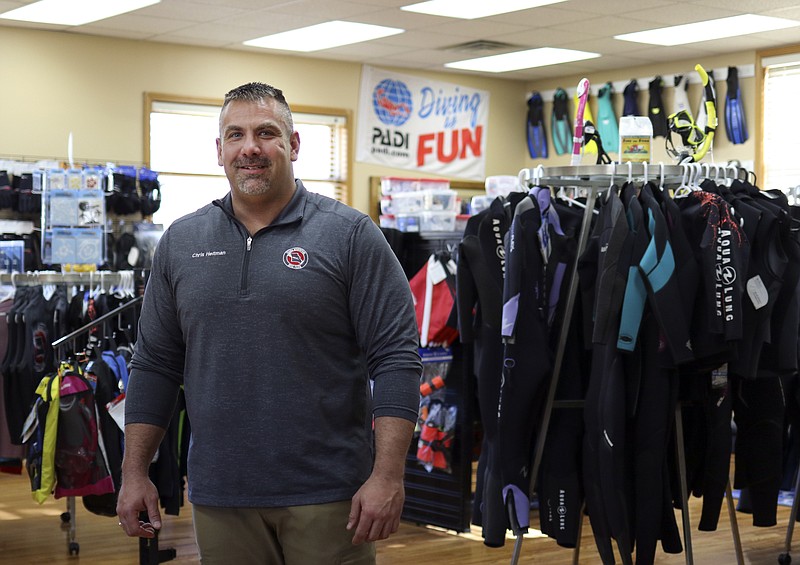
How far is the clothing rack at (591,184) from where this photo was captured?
148 inches

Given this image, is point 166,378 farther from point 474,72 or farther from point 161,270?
point 474,72

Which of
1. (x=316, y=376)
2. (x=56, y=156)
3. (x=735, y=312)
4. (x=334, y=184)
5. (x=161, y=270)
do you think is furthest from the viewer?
(x=334, y=184)

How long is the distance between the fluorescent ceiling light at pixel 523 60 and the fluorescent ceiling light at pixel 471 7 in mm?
1614

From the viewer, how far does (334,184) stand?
35.0 feet

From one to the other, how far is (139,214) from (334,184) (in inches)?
116

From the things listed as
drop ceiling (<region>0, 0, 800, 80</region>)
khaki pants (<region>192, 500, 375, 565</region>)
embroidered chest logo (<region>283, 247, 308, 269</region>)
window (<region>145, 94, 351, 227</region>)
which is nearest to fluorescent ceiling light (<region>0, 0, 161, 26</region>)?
drop ceiling (<region>0, 0, 800, 80</region>)

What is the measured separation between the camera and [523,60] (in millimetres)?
10508

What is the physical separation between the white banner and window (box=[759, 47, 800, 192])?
291 centimetres

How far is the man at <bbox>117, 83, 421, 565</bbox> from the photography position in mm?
2230

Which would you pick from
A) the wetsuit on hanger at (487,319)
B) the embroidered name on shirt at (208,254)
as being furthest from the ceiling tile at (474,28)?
the embroidered name on shirt at (208,254)

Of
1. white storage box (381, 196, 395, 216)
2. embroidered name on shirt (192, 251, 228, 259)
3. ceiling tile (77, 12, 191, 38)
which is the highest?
ceiling tile (77, 12, 191, 38)

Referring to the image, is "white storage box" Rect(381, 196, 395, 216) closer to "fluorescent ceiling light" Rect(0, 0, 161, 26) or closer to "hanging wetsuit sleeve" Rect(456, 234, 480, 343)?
"fluorescent ceiling light" Rect(0, 0, 161, 26)

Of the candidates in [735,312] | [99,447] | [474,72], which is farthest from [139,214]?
[735,312]

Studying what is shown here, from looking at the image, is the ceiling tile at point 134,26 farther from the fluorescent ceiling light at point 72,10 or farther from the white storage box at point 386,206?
the white storage box at point 386,206
